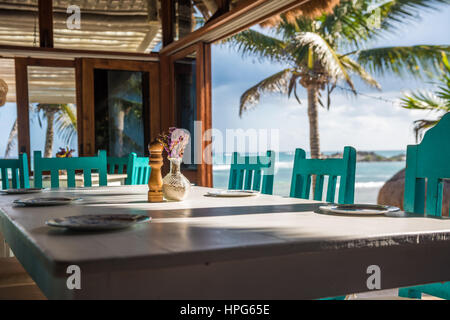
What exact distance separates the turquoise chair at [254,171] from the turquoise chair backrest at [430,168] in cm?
80

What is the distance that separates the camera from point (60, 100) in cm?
798

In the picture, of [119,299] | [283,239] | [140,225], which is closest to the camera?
[119,299]

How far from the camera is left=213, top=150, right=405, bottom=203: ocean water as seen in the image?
74.2ft

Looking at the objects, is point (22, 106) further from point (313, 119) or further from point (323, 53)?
point (313, 119)

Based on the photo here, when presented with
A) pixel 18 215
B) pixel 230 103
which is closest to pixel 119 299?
pixel 18 215

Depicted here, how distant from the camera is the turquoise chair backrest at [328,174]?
1690mm

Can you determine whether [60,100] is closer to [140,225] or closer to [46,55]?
[46,55]

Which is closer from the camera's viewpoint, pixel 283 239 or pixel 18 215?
pixel 283 239

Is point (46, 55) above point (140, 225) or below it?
above

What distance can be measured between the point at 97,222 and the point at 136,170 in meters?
2.16

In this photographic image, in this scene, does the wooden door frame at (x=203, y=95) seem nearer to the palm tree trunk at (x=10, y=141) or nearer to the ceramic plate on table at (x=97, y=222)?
the ceramic plate on table at (x=97, y=222)

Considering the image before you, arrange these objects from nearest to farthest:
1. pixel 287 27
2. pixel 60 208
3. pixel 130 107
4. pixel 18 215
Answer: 1. pixel 18 215
2. pixel 60 208
3. pixel 130 107
4. pixel 287 27

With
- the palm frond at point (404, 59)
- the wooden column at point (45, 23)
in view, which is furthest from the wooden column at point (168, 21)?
the palm frond at point (404, 59)

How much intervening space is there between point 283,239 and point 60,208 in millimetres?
836
